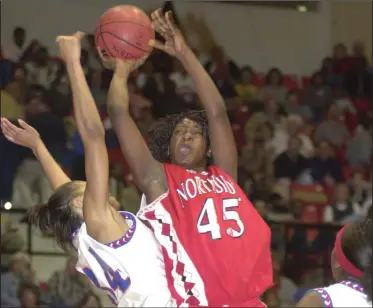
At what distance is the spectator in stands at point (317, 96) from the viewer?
476 inches

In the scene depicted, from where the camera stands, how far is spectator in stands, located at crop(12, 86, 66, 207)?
9.20m

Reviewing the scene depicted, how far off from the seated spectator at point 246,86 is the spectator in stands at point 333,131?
901mm

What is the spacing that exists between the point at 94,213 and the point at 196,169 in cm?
68

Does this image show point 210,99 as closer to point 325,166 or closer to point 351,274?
point 351,274

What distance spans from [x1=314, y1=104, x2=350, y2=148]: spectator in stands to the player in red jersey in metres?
6.55

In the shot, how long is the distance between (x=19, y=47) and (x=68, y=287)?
10.7 feet

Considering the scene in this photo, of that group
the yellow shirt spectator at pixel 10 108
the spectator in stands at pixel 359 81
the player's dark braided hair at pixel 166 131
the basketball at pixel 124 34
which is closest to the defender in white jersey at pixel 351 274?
the player's dark braided hair at pixel 166 131

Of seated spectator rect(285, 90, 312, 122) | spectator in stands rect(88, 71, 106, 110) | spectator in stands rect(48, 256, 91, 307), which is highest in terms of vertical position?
spectator in stands rect(88, 71, 106, 110)

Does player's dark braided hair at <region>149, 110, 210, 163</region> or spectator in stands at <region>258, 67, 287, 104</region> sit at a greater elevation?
spectator in stands at <region>258, 67, 287, 104</region>

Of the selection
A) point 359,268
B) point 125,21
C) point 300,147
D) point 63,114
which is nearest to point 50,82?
point 63,114


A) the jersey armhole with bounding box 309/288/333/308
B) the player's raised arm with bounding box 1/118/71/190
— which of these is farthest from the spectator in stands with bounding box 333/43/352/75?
the jersey armhole with bounding box 309/288/333/308

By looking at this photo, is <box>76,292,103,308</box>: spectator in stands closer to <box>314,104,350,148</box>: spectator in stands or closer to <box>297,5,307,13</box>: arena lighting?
<box>314,104,350,148</box>: spectator in stands

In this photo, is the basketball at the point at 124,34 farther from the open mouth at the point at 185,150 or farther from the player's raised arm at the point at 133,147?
the open mouth at the point at 185,150

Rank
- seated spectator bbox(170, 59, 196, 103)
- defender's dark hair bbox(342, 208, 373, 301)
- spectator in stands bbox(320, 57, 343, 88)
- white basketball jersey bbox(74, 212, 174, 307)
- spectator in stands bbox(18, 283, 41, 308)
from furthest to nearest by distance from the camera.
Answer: spectator in stands bbox(320, 57, 343, 88) < seated spectator bbox(170, 59, 196, 103) < spectator in stands bbox(18, 283, 41, 308) < white basketball jersey bbox(74, 212, 174, 307) < defender's dark hair bbox(342, 208, 373, 301)
